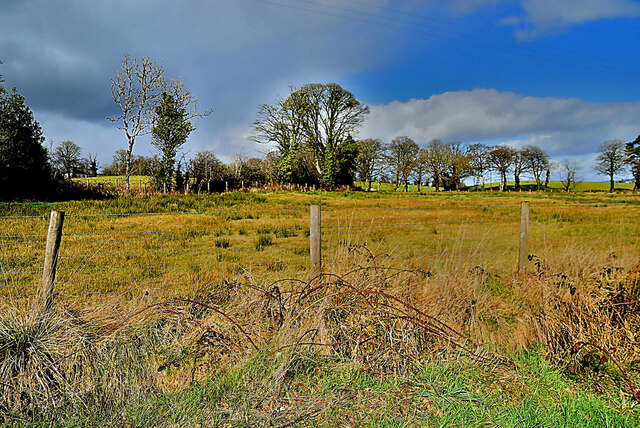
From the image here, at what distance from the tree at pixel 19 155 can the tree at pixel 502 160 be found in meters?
58.8

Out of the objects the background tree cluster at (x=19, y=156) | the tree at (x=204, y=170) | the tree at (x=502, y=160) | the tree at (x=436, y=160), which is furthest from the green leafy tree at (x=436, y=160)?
the background tree cluster at (x=19, y=156)

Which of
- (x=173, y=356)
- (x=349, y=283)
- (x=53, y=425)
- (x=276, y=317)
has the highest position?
(x=349, y=283)

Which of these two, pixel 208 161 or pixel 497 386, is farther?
pixel 208 161

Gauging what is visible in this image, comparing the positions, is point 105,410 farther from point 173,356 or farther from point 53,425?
point 173,356

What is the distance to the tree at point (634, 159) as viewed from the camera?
4651cm

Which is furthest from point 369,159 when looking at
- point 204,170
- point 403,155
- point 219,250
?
point 219,250

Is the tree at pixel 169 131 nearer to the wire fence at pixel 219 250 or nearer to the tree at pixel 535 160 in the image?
the wire fence at pixel 219 250

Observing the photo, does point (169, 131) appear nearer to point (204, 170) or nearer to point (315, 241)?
point (204, 170)

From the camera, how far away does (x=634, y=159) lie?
157 ft

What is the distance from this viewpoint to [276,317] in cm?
317

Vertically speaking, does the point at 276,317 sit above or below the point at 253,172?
below

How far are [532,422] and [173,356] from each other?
2.74 metres

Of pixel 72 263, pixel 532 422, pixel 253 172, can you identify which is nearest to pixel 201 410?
pixel 532 422

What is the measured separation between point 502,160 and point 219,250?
201 feet
